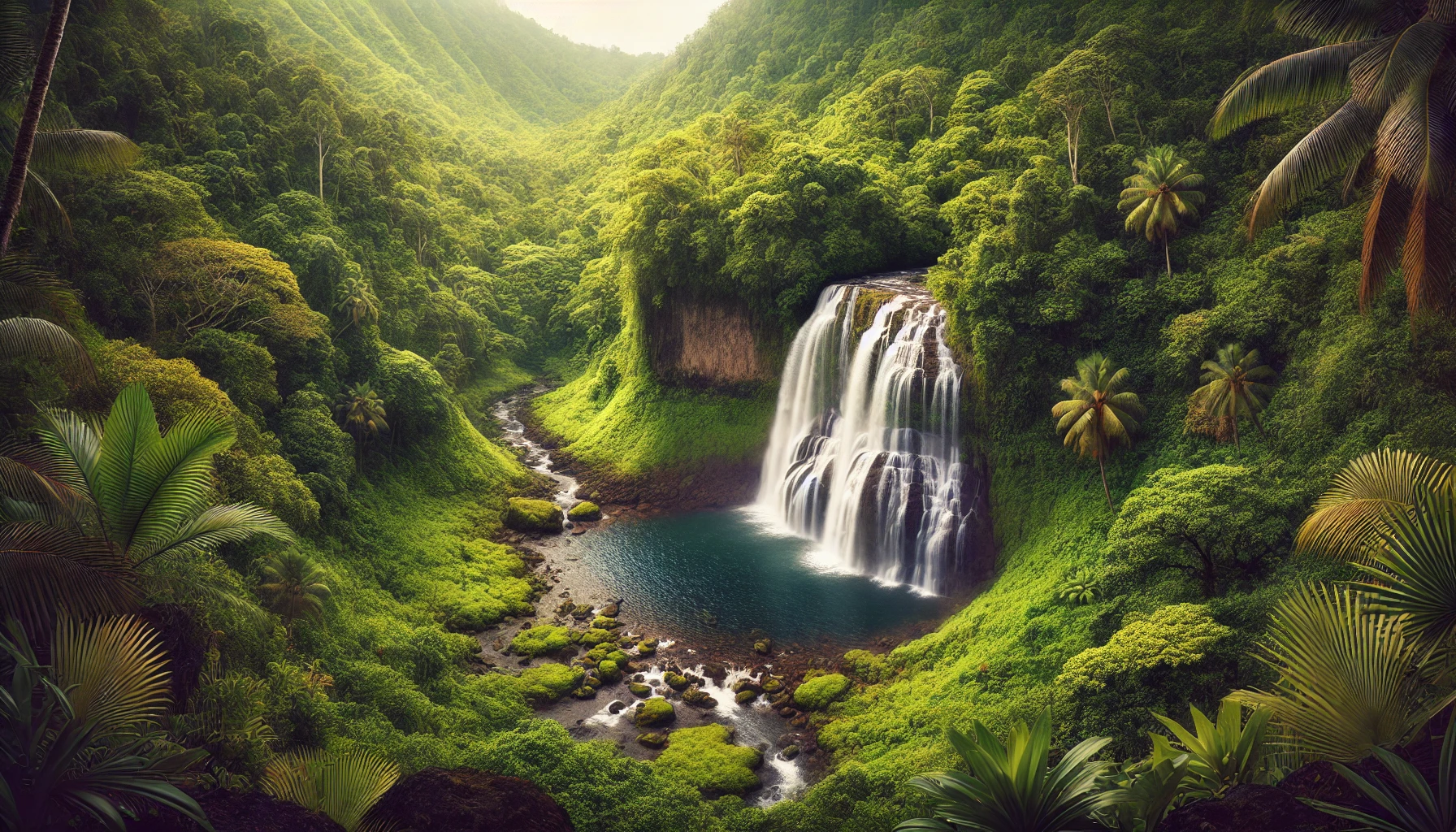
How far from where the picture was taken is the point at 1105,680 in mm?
14242

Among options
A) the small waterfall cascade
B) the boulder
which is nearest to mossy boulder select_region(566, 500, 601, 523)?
the small waterfall cascade

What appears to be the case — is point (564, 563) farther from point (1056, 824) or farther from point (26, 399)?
point (1056, 824)

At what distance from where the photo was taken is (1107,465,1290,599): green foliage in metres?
15.3

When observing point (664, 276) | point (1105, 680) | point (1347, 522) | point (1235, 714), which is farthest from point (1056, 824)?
point (664, 276)

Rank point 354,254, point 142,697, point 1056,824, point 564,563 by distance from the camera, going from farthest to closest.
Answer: point 354,254, point 564,563, point 142,697, point 1056,824

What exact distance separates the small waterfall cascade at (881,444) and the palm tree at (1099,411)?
522 centimetres

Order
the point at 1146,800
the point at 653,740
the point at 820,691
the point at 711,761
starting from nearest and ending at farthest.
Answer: the point at 1146,800
the point at 711,761
the point at 653,740
the point at 820,691

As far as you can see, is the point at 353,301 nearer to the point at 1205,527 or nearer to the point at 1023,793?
the point at 1205,527

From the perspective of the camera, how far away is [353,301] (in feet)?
105

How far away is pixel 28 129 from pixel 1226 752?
1640 cm

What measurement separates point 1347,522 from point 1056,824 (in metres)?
6.29

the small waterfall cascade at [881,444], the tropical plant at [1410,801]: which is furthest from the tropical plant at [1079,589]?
the tropical plant at [1410,801]

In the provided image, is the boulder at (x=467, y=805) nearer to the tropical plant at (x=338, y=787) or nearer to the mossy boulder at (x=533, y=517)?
the tropical plant at (x=338, y=787)

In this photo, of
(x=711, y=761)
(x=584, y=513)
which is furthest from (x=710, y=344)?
(x=711, y=761)
